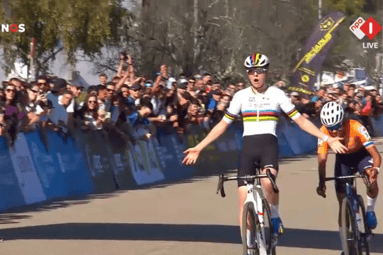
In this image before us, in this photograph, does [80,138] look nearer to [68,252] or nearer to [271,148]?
[68,252]

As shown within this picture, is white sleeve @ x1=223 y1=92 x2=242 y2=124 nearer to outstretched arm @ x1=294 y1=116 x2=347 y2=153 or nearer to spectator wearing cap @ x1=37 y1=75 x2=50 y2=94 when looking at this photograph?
outstretched arm @ x1=294 y1=116 x2=347 y2=153

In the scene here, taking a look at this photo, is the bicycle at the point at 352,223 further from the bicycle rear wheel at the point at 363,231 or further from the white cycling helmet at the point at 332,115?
the white cycling helmet at the point at 332,115

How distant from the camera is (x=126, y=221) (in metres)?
15.1

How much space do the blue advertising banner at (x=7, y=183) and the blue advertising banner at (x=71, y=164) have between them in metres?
1.30

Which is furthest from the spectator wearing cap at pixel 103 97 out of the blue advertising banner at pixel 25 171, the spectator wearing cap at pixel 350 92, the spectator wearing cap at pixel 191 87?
the spectator wearing cap at pixel 350 92

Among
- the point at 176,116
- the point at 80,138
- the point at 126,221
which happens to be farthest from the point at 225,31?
the point at 126,221

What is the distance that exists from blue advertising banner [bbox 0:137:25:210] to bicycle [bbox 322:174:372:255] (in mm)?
6586

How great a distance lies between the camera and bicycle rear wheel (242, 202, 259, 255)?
32.8ft

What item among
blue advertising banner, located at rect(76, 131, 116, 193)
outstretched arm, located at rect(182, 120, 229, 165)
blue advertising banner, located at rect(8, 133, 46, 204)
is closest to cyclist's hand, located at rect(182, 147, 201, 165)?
outstretched arm, located at rect(182, 120, 229, 165)

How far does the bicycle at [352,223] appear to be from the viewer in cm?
1028

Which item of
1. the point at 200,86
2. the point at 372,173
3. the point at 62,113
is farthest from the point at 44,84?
the point at 372,173

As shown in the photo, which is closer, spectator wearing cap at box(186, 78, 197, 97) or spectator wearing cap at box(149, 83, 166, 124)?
spectator wearing cap at box(149, 83, 166, 124)

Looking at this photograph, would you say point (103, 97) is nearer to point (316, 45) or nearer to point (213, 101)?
point (213, 101)

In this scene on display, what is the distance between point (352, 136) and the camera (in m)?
10.9
